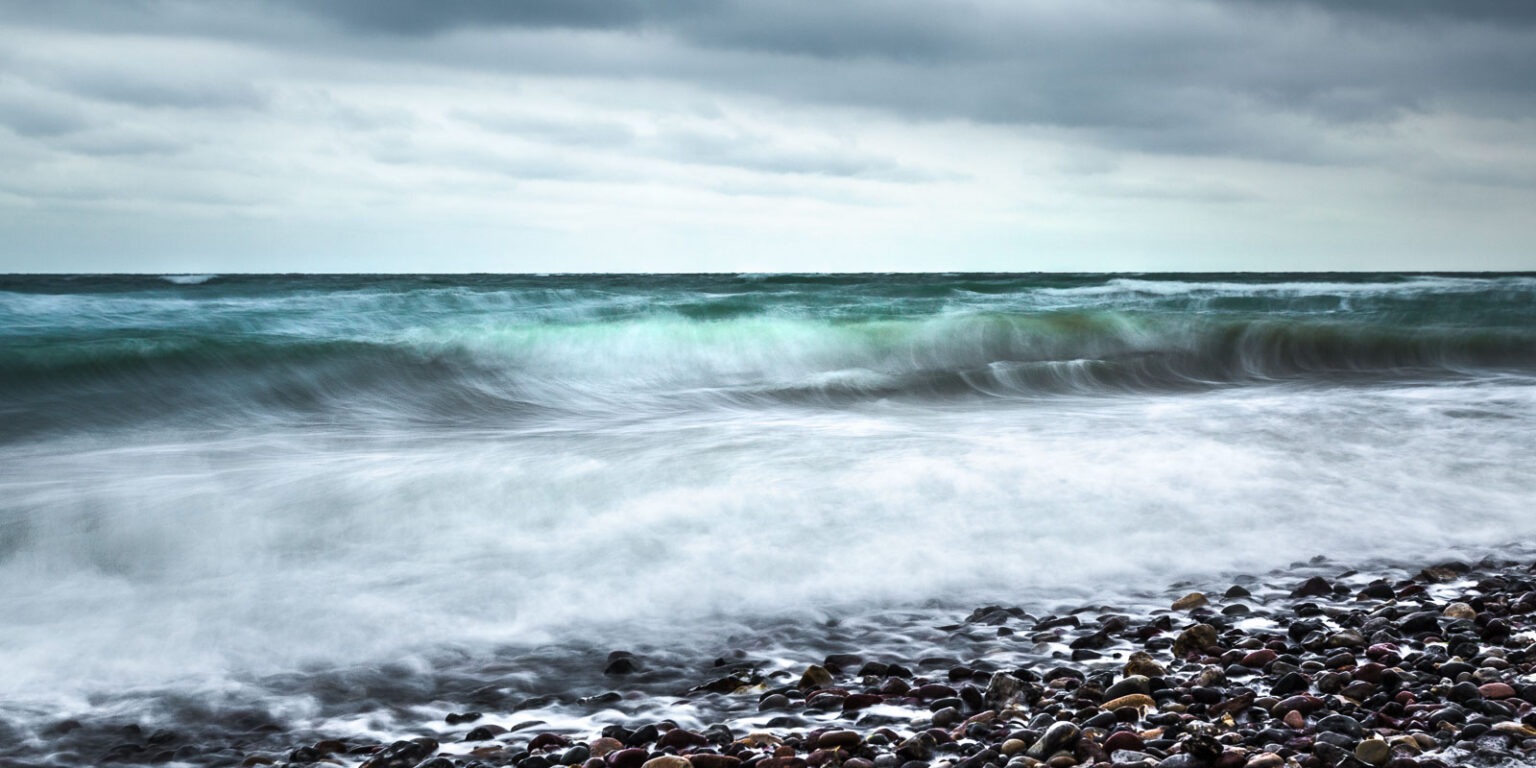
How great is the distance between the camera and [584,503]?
6.05 meters

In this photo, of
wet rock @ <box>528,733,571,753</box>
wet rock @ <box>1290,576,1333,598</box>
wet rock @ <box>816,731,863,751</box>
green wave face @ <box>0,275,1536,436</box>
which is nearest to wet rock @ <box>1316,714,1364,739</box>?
wet rock @ <box>816,731,863,751</box>

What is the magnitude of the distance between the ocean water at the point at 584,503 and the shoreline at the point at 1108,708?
9.7 inches

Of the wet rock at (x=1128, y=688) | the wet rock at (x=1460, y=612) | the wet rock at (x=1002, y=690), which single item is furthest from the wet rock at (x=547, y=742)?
the wet rock at (x=1460, y=612)

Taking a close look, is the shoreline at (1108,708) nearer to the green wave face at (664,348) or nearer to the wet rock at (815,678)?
the wet rock at (815,678)

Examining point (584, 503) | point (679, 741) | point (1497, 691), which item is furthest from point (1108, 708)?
point (584, 503)

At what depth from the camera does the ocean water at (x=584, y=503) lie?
3930 mm

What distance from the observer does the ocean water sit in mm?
3930

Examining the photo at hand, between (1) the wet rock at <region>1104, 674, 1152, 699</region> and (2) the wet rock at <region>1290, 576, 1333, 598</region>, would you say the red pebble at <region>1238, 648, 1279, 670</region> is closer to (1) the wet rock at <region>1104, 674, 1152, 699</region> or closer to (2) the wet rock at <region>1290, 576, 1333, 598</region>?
(1) the wet rock at <region>1104, 674, 1152, 699</region>

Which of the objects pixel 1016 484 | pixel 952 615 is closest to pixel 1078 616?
pixel 952 615

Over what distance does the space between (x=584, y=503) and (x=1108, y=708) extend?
3559mm

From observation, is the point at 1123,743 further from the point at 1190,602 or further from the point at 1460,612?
the point at 1460,612

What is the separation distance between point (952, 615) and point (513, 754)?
192cm

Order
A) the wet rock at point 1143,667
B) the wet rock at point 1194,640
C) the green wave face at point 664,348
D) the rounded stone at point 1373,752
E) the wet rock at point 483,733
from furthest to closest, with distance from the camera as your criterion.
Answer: the green wave face at point 664,348 < the wet rock at point 1194,640 < the wet rock at point 1143,667 < the wet rock at point 483,733 < the rounded stone at point 1373,752

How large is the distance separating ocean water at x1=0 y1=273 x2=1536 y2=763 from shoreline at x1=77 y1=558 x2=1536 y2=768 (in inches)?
9.7
